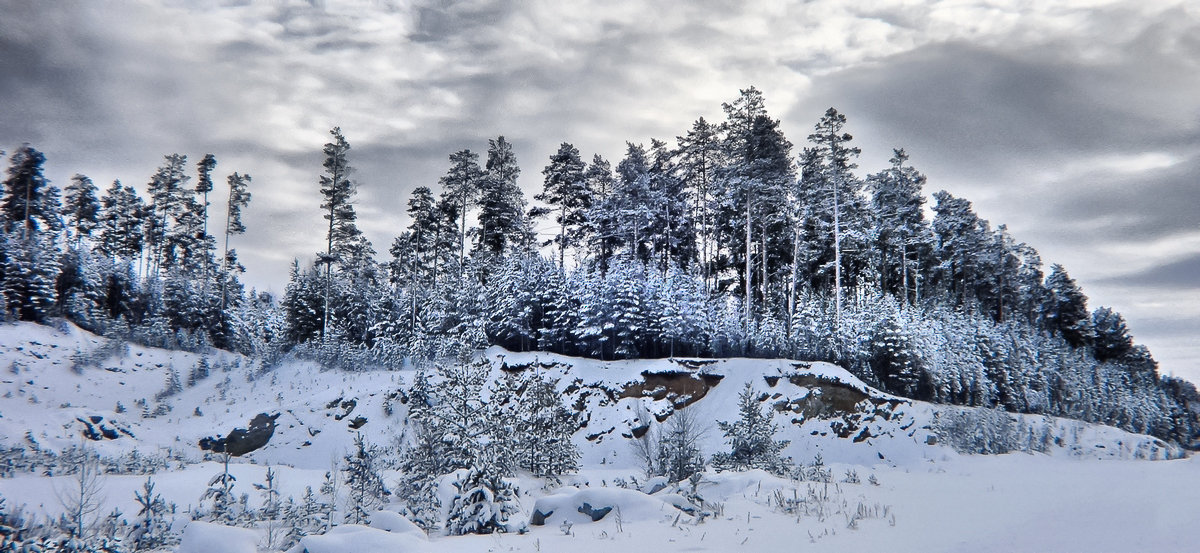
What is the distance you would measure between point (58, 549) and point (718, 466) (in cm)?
1640

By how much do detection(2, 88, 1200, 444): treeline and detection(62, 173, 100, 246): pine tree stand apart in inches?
107

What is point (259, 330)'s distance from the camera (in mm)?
49844

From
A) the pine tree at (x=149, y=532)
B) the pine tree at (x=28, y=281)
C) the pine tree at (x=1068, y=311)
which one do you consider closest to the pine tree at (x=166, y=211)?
the pine tree at (x=28, y=281)

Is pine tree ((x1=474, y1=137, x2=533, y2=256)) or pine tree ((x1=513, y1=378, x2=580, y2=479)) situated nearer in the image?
pine tree ((x1=513, y1=378, x2=580, y2=479))

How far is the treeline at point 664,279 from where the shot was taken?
32.5 metres

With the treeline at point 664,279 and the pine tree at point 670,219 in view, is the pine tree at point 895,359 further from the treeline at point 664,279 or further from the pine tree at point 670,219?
the pine tree at point 670,219

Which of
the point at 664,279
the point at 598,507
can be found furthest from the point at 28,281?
the point at 598,507

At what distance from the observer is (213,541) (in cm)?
723

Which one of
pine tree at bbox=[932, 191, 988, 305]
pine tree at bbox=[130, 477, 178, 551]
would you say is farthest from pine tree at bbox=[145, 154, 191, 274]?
pine tree at bbox=[932, 191, 988, 305]

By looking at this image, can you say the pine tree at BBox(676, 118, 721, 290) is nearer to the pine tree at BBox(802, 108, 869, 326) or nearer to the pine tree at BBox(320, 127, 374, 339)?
the pine tree at BBox(802, 108, 869, 326)

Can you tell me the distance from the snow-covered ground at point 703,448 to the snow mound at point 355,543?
2.4 inches

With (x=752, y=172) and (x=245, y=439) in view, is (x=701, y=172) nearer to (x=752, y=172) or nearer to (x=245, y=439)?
(x=752, y=172)

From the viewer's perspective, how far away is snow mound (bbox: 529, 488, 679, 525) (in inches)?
371

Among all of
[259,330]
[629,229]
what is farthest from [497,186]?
[259,330]
